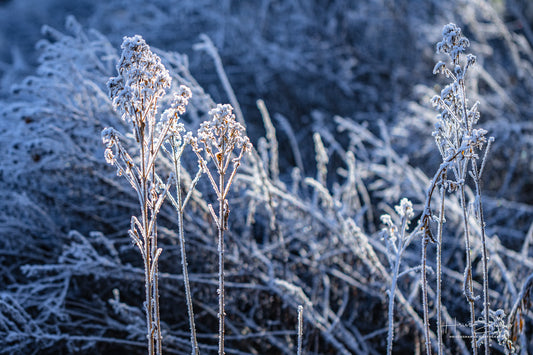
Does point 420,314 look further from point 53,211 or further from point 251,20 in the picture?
point 251,20

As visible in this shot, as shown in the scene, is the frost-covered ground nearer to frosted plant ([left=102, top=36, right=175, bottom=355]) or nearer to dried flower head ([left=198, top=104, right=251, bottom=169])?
dried flower head ([left=198, top=104, right=251, bottom=169])

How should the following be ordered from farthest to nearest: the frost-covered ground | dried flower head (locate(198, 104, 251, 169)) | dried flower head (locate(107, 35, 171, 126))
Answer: the frost-covered ground < dried flower head (locate(198, 104, 251, 169)) < dried flower head (locate(107, 35, 171, 126))

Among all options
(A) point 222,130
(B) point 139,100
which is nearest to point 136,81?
(B) point 139,100

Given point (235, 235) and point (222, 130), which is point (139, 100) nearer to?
point (222, 130)

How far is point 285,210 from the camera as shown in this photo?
2582 mm

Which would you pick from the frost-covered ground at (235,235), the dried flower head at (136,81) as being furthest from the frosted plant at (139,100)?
the frost-covered ground at (235,235)

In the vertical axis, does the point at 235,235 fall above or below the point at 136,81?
below

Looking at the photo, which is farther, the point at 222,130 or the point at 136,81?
the point at 222,130

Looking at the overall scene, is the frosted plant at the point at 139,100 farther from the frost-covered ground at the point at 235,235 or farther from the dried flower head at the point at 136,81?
the frost-covered ground at the point at 235,235

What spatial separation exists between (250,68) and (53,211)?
Answer: 276 centimetres

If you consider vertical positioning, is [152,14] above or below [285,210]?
above

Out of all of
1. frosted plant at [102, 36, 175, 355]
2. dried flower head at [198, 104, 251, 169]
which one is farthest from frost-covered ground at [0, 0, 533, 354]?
frosted plant at [102, 36, 175, 355]

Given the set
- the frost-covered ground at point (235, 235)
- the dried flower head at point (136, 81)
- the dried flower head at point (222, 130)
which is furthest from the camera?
the frost-covered ground at point (235, 235)

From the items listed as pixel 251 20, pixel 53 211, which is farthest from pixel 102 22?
pixel 53 211
